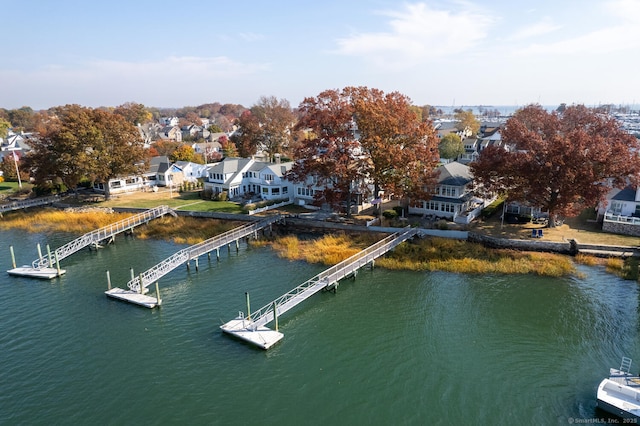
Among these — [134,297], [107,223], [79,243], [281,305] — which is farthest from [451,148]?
[134,297]

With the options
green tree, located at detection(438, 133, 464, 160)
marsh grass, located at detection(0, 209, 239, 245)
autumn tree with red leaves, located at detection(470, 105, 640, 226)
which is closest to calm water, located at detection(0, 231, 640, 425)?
autumn tree with red leaves, located at detection(470, 105, 640, 226)

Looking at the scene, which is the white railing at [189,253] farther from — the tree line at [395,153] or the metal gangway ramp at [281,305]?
the metal gangway ramp at [281,305]

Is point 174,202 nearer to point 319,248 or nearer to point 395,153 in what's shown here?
point 319,248

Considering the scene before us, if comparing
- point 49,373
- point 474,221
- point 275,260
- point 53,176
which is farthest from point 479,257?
A: point 53,176

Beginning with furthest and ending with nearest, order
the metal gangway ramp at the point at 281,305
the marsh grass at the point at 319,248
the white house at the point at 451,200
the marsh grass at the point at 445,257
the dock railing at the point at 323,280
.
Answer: the white house at the point at 451,200 → the marsh grass at the point at 319,248 → the marsh grass at the point at 445,257 → the dock railing at the point at 323,280 → the metal gangway ramp at the point at 281,305

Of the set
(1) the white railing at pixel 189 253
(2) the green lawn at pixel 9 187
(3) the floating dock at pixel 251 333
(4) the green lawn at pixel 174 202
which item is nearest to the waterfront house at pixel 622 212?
(1) the white railing at pixel 189 253

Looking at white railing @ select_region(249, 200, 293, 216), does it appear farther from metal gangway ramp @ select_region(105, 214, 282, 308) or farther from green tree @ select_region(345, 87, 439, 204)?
green tree @ select_region(345, 87, 439, 204)

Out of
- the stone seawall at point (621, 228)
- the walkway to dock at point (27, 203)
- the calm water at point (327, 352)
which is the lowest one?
the calm water at point (327, 352)
